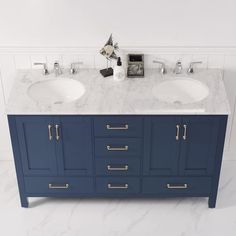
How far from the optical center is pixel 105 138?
313cm

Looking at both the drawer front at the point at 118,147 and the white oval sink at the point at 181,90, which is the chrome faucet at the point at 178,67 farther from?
the drawer front at the point at 118,147

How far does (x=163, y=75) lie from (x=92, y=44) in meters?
0.55

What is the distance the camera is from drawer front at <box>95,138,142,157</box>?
314 cm

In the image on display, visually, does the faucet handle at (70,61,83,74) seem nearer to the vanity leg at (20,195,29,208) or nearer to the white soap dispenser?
the white soap dispenser

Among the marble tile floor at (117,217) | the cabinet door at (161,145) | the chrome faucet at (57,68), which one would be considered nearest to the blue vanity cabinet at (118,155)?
the cabinet door at (161,145)

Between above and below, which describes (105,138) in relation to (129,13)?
below

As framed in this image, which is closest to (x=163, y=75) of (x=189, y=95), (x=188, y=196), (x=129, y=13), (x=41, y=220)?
(x=189, y=95)

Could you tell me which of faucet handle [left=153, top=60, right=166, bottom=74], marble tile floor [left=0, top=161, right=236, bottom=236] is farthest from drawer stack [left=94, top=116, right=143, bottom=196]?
faucet handle [left=153, top=60, right=166, bottom=74]

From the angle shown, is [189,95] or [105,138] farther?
[189,95]

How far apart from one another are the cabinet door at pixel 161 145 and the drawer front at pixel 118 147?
6cm

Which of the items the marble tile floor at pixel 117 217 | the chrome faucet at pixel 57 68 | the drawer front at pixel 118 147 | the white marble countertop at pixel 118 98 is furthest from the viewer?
the chrome faucet at pixel 57 68

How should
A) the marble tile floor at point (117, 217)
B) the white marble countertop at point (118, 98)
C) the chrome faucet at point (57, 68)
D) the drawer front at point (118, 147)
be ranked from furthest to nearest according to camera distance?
A: the chrome faucet at point (57, 68), the marble tile floor at point (117, 217), the drawer front at point (118, 147), the white marble countertop at point (118, 98)

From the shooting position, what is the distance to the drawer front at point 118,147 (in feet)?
10.3

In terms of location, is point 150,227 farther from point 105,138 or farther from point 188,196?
point 105,138
